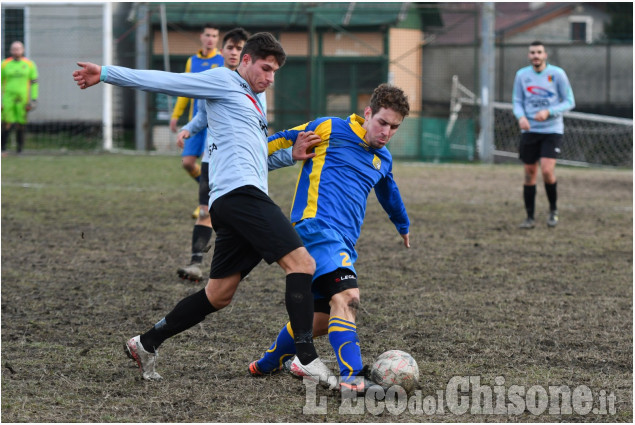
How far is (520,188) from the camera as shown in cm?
1411

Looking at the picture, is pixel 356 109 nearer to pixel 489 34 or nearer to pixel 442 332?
pixel 489 34

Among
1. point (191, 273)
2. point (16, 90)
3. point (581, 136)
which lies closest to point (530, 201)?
point (191, 273)

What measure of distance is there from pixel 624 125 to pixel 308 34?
7804 mm

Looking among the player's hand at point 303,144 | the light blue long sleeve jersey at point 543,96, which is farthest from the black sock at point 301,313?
the light blue long sleeve jersey at point 543,96

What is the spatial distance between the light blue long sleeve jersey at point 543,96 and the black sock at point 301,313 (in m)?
6.83

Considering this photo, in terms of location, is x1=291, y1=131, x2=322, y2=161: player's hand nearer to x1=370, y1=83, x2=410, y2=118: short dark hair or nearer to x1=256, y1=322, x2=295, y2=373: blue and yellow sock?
x1=370, y1=83, x2=410, y2=118: short dark hair

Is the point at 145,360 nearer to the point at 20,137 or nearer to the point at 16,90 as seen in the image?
the point at 16,90

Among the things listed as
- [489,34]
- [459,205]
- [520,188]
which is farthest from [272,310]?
[489,34]

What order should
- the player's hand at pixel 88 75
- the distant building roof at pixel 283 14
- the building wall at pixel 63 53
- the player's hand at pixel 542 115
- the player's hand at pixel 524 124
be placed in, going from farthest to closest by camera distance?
the building wall at pixel 63 53 < the distant building roof at pixel 283 14 < the player's hand at pixel 524 124 < the player's hand at pixel 542 115 < the player's hand at pixel 88 75

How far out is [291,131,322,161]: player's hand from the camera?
4.50 m

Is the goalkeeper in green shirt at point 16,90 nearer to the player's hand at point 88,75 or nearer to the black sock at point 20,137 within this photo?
the black sock at point 20,137

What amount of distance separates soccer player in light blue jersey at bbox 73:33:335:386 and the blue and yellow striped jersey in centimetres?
27

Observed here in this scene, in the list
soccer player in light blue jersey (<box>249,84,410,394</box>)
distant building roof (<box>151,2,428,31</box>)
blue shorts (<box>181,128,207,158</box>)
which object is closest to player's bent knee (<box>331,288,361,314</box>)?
soccer player in light blue jersey (<box>249,84,410,394</box>)

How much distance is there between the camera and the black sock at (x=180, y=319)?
14.4 feet
